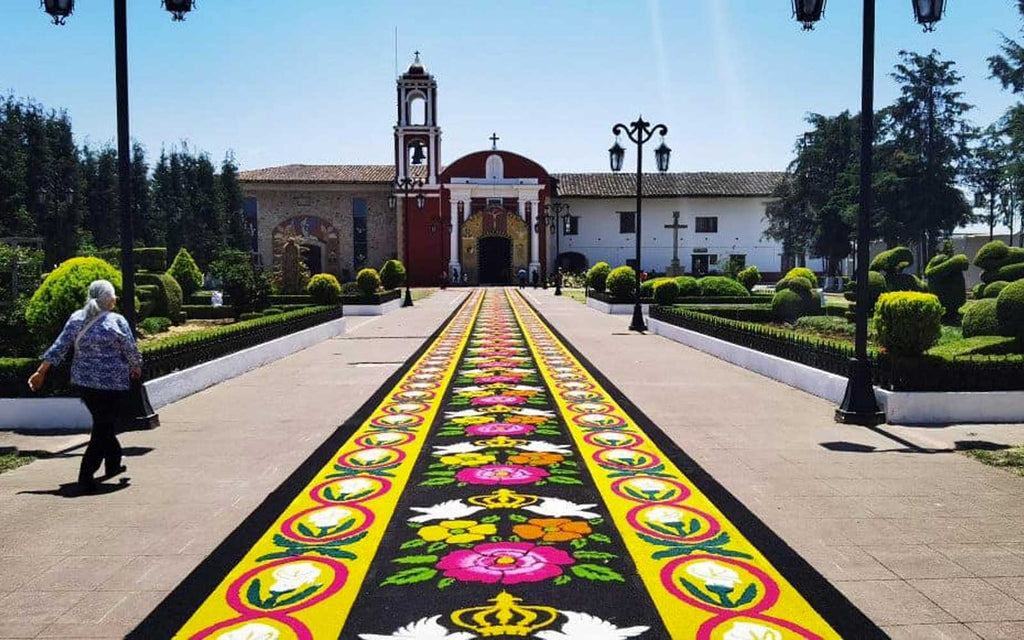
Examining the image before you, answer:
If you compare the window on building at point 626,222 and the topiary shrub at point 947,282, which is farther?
the window on building at point 626,222

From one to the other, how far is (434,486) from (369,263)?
47.4m

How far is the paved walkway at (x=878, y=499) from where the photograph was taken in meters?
3.63

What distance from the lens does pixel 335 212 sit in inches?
2040

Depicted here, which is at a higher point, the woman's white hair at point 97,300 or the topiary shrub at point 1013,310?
the woman's white hair at point 97,300

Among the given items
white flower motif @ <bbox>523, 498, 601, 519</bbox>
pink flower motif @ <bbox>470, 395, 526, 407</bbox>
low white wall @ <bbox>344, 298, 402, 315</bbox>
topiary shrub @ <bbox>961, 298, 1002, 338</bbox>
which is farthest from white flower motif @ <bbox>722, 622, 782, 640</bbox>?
low white wall @ <bbox>344, 298, 402, 315</bbox>

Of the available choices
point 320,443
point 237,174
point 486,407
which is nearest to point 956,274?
point 486,407

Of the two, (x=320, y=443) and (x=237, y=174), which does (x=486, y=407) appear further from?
(x=237, y=174)

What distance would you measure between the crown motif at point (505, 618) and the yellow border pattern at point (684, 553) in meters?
0.54

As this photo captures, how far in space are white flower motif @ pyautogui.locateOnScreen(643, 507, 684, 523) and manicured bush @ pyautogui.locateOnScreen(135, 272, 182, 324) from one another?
19739 millimetres

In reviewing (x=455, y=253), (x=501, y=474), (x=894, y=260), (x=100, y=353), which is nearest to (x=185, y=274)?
(x=455, y=253)

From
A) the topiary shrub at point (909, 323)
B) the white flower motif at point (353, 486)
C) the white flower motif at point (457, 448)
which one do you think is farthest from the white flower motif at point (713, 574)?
the topiary shrub at point (909, 323)

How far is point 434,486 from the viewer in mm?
5449

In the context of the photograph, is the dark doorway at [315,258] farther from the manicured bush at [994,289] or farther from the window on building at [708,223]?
the manicured bush at [994,289]

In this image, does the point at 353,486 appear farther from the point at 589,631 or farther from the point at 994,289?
the point at 994,289
